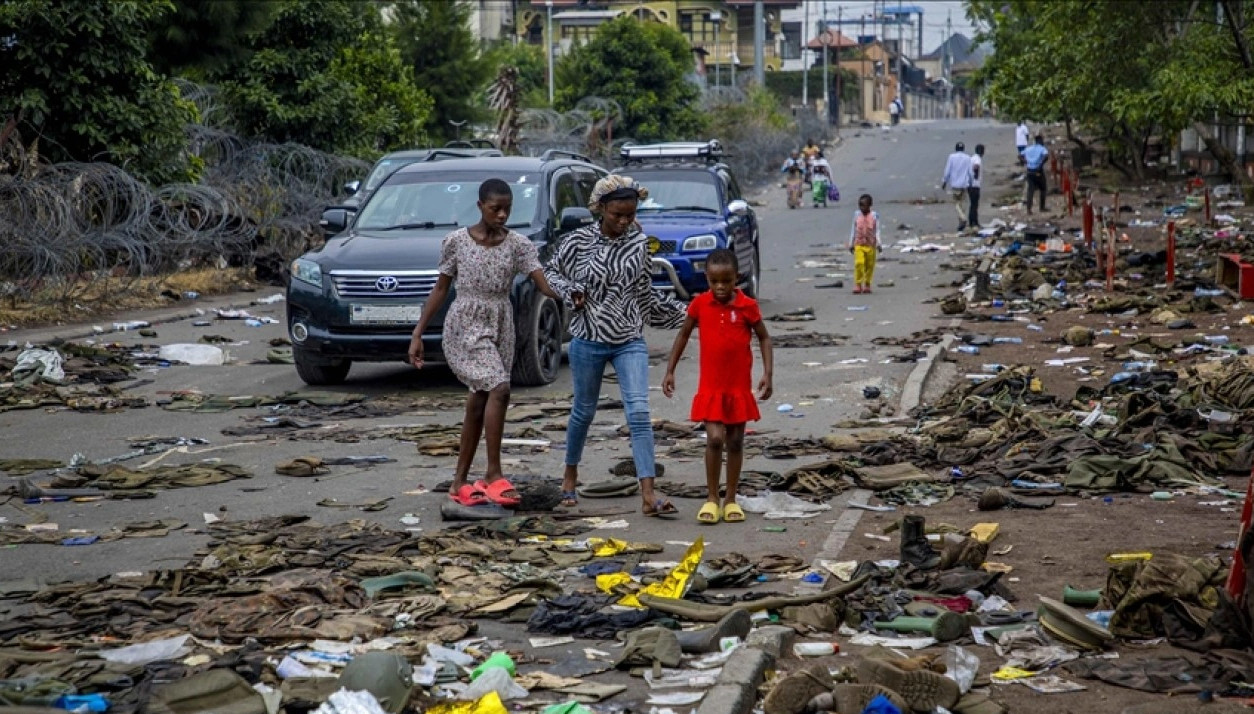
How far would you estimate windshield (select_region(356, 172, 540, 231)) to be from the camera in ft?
45.4

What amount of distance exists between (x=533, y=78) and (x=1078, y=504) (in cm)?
7319

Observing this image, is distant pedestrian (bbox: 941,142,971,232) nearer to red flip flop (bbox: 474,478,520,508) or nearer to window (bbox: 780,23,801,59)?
red flip flop (bbox: 474,478,520,508)

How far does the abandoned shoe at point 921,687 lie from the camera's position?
514 centimetres

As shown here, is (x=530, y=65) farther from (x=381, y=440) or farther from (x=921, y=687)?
(x=921, y=687)

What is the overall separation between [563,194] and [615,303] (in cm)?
605

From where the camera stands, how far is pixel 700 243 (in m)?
18.3

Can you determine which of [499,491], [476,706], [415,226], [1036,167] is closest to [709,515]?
[499,491]

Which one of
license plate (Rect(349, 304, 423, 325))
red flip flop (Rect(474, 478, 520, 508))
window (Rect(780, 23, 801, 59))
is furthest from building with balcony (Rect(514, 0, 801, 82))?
red flip flop (Rect(474, 478, 520, 508))

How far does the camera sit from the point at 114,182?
18.7 meters

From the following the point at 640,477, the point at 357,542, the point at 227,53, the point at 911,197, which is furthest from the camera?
the point at 911,197

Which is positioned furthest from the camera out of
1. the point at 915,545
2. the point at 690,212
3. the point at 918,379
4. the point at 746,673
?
the point at 690,212

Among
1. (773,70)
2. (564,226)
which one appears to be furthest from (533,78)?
(564,226)

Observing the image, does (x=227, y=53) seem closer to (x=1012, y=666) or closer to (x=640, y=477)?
(x=640, y=477)

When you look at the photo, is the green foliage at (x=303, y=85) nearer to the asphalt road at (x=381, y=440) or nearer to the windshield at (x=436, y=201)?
the asphalt road at (x=381, y=440)
